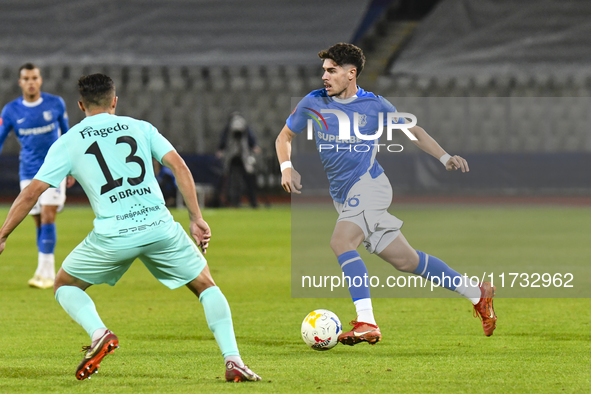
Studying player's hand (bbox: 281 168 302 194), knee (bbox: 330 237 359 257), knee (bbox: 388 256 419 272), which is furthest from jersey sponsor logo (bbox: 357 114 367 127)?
knee (bbox: 388 256 419 272)

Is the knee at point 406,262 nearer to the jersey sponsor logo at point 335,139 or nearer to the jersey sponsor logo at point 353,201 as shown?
the jersey sponsor logo at point 353,201

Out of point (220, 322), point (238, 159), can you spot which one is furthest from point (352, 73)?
point (238, 159)

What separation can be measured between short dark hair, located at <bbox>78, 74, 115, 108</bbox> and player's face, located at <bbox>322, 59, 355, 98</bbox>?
181 cm

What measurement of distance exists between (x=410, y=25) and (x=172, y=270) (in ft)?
87.4

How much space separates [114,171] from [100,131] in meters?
0.24

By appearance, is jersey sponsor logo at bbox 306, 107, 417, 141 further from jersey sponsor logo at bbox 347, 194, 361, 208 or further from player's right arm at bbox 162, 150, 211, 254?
player's right arm at bbox 162, 150, 211, 254

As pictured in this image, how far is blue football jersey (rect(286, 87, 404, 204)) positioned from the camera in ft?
21.1

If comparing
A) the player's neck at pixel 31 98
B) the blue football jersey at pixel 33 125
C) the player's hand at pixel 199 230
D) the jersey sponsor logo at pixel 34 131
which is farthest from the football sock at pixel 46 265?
the player's hand at pixel 199 230

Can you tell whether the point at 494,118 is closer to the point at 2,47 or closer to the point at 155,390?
the point at 2,47

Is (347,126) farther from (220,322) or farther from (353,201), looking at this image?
(220,322)

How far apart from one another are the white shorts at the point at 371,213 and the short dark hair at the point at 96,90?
2.07 metres

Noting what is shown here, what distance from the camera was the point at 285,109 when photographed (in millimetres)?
27719

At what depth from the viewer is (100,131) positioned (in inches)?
196

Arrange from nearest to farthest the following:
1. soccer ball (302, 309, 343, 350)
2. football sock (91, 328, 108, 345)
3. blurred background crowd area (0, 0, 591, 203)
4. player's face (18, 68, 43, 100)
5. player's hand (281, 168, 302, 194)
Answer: football sock (91, 328, 108, 345) → soccer ball (302, 309, 343, 350) → player's hand (281, 168, 302, 194) → player's face (18, 68, 43, 100) → blurred background crowd area (0, 0, 591, 203)
